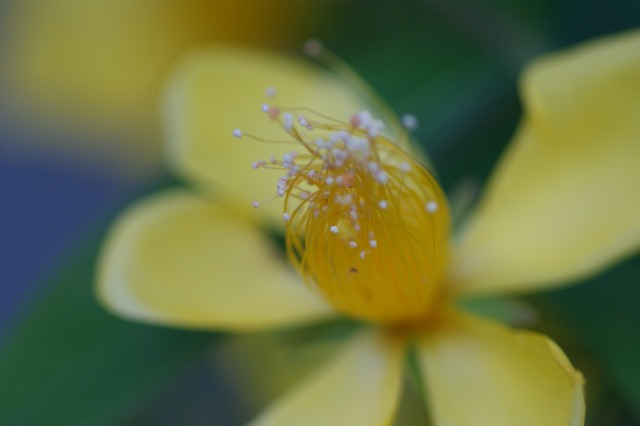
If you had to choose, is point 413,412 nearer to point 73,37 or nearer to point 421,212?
point 421,212

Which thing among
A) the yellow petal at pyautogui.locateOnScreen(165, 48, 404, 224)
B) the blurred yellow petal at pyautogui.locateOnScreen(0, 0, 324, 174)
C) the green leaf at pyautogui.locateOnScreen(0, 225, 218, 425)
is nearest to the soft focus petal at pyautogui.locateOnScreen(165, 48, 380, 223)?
the yellow petal at pyautogui.locateOnScreen(165, 48, 404, 224)

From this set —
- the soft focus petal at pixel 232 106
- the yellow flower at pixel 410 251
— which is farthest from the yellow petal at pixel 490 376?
the soft focus petal at pixel 232 106

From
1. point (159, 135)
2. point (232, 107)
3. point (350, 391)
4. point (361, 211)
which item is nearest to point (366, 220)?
point (361, 211)

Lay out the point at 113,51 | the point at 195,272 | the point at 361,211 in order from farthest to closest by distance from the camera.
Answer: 1. the point at 113,51
2. the point at 195,272
3. the point at 361,211

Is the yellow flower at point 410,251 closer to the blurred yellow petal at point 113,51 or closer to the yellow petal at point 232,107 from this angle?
the yellow petal at point 232,107

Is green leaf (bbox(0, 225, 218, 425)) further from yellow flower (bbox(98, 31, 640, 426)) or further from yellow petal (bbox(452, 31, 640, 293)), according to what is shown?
yellow petal (bbox(452, 31, 640, 293))

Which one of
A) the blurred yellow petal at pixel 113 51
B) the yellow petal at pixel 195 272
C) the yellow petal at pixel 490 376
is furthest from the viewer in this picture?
the blurred yellow petal at pixel 113 51

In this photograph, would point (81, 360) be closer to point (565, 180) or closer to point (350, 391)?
point (350, 391)

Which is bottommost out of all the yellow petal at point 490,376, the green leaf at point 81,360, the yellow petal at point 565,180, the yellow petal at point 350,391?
the green leaf at point 81,360
